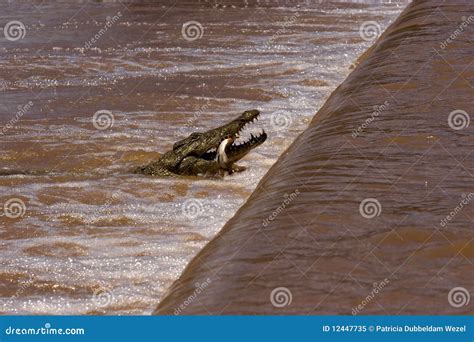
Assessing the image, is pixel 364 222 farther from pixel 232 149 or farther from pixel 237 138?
pixel 237 138

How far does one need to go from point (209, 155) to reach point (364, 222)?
4162 millimetres

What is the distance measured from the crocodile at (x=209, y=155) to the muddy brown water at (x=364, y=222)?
4.09 feet

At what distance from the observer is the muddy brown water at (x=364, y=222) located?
13.0 ft

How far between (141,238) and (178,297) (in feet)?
6.76

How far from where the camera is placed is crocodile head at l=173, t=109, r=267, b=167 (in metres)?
8.56

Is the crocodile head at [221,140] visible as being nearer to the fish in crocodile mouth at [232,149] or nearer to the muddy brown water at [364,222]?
the fish in crocodile mouth at [232,149]

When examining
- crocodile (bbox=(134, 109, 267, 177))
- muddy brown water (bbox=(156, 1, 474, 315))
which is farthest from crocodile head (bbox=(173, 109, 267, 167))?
muddy brown water (bbox=(156, 1, 474, 315))

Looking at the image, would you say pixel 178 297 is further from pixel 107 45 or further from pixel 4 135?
pixel 107 45

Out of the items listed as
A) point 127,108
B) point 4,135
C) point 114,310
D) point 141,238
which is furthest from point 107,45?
point 114,310

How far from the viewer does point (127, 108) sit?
11.0 m

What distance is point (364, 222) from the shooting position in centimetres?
466

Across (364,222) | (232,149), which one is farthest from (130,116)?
(364,222)

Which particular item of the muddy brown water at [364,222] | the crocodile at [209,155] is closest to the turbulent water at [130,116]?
the crocodile at [209,155]

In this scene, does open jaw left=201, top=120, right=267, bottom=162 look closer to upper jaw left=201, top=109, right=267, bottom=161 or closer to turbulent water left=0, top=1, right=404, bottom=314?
upper jaw left=201, top=109, right=267, bottom=161
